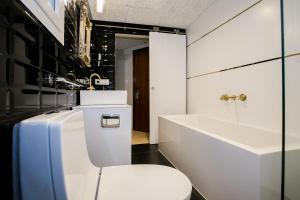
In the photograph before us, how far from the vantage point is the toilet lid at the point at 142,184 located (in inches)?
29.2

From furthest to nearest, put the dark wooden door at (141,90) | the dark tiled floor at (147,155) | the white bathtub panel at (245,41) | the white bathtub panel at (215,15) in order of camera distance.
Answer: the dark wooden door at (141,90) → the dark tiled floor at (147,155) → the white bathtub panel at (215,15) → the white bathtub panel at (245,41)

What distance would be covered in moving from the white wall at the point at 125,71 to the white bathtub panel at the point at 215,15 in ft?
6.96

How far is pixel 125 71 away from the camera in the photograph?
507 cm

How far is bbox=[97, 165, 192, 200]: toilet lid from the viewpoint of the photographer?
741 millimetres

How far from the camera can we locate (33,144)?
432 mm

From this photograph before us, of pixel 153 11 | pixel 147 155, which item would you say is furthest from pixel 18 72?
pixel 153 11

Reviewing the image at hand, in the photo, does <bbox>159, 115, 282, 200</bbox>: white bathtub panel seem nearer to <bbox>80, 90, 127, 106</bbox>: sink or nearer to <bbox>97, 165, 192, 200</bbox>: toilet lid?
<bbox>97, 165, 192, 200</bbox>: toilet lid

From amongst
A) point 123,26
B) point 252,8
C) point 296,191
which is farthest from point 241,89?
point 123,26

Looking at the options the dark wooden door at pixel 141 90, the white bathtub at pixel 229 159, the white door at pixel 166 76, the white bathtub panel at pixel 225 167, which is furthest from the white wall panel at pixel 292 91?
the dark wooden door at pixel 141 90

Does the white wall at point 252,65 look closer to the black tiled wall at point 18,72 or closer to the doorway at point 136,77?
the black tiled wall at point 18,72

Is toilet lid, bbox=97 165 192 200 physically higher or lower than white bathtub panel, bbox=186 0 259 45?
lower

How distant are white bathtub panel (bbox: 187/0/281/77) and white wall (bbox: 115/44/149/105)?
249 cm

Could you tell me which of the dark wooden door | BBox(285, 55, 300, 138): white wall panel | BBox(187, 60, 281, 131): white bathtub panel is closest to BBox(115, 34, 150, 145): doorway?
the dark wooden door

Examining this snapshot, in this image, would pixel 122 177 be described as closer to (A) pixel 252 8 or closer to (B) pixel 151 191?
(B) pixel 151 191
